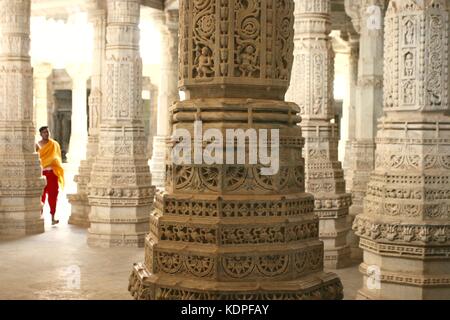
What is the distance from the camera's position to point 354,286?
24.1 ft

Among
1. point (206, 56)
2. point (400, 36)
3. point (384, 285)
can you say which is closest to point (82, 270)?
point (384, 285)

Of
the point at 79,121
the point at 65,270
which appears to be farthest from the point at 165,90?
the point at 65,270

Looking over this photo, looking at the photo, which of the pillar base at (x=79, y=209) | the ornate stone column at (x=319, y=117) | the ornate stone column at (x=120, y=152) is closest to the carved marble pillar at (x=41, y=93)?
the pillar base at (x=79, y=209)

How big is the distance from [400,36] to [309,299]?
3273 mm

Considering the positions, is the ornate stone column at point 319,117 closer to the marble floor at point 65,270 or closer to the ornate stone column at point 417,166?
the marble floor at point 65,270

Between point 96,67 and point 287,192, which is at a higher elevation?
point 96,67

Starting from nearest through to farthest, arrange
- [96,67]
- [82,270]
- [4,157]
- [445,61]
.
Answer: [445,61], [82,270], [4,157], [96,67]

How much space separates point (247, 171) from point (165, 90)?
415 inches

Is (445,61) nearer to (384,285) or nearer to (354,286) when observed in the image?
(384,285)

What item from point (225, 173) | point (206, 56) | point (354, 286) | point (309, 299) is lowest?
point (354, 286)

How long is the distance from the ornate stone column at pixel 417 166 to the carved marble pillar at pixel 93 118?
774 centimetres

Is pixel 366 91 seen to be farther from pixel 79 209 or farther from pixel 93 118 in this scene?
pixel 79 209

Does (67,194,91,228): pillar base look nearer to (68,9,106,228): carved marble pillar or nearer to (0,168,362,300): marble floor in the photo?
(68,9,106,228): carved marble pillar

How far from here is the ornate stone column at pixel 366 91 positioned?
10.9 metres
